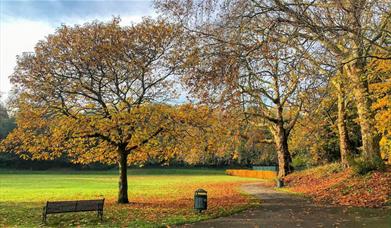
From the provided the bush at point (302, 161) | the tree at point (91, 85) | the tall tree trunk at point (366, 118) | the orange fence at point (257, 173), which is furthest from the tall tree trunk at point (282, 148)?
the tree at point (91, 85)

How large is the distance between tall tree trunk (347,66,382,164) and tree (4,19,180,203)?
9175 millimetres

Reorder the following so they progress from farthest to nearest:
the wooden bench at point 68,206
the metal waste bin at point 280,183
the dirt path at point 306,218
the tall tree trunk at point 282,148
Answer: the tall tree trunk at point 282,148
the metal waste bin at point 280,183
the wooden bench at point 68,206
the dirt path at point 306,218

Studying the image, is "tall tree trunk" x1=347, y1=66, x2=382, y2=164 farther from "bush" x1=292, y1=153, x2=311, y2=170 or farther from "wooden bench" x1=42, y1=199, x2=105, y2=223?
"bush" x1=292, y1=153, x2=311, y2=170

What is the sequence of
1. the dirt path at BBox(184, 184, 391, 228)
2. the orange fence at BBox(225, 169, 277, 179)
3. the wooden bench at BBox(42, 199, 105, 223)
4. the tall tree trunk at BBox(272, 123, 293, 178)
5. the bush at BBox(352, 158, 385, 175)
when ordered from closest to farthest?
the dirt path at BBox(184, 184, 391, 228) → the wooden bench at BBox(42, 199, 105, 223) → the bush at BBox(352, 158, 385, 175) → the tall tree trunk at BBox(272, 123, 293, 178) → the orange fence at BBox(225, 169, 277, 179)

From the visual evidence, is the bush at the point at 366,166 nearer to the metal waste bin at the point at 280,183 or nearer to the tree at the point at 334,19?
the tree at the point at 334,19

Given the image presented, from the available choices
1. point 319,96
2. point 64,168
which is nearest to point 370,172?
point 319,96

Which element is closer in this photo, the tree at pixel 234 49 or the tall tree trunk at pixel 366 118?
the tree at pixel 234 49

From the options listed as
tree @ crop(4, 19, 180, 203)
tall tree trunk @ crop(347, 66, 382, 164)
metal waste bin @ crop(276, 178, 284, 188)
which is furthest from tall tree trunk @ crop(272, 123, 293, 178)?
tree @ crop(4, 19, 180, 203)

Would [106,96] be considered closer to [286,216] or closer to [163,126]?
[163,126]

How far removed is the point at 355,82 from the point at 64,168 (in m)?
72.0

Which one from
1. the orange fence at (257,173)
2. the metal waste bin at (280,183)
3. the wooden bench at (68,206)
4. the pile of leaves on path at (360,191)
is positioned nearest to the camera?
the wooden bench at (68,206)

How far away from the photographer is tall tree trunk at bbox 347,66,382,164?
829 inches

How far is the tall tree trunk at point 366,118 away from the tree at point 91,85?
9175mm

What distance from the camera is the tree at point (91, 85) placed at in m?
19.6
